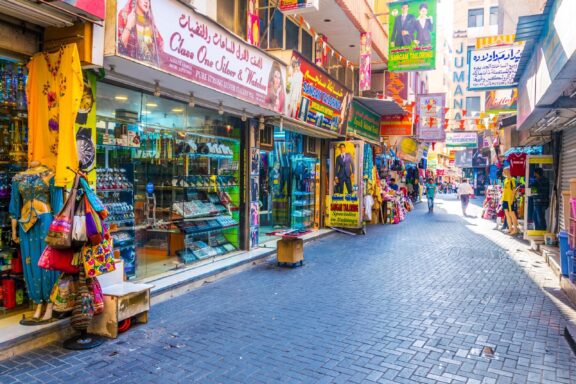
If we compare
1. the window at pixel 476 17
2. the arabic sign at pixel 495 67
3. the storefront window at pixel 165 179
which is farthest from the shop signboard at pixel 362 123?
the window at pixel 476 17

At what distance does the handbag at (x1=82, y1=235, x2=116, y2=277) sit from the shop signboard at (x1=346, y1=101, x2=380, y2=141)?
10809 mm

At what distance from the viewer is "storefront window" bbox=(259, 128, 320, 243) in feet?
44.9

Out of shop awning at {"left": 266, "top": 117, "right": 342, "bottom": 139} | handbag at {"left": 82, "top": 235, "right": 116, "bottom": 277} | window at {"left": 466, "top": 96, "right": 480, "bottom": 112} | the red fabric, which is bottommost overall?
handbag at {"left": 82, "top": 235, "right": 116, "bottom": 277}

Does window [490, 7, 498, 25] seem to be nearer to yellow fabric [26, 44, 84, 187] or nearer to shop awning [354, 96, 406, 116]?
shop awning [354, 96, 406, 116]

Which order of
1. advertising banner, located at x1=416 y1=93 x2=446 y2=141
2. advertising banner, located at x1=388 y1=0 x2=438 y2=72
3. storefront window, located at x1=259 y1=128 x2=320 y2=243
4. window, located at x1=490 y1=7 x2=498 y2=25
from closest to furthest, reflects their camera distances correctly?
advertising banner, located at x1=388 y1=0 x2=438 y2=72, storefront window, located at x1=259 y1=128 x2=320 y2=243, advertising banner, located at x1=416 y1=93 x2=446 y2=141, window, located at x1=490 y1=7 x2=498 y2=25

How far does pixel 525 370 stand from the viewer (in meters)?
4.29

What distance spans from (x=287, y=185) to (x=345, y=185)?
6.69 ft

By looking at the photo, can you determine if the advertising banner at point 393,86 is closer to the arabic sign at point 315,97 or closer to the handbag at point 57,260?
the arabic sign at point 315,97

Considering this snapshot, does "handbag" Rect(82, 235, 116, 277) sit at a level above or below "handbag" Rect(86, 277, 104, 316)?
above

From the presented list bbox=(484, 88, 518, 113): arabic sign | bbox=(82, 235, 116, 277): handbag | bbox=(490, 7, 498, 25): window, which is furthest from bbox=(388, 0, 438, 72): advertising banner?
bbox=(490, 7, 498, 25): window

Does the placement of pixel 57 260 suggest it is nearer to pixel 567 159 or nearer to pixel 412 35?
pixel 567 159

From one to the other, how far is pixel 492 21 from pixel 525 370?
60.3 metres

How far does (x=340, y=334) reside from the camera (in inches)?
205

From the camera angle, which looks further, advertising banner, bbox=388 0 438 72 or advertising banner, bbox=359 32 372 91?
advertising banner, bbox=359 32 372 91
